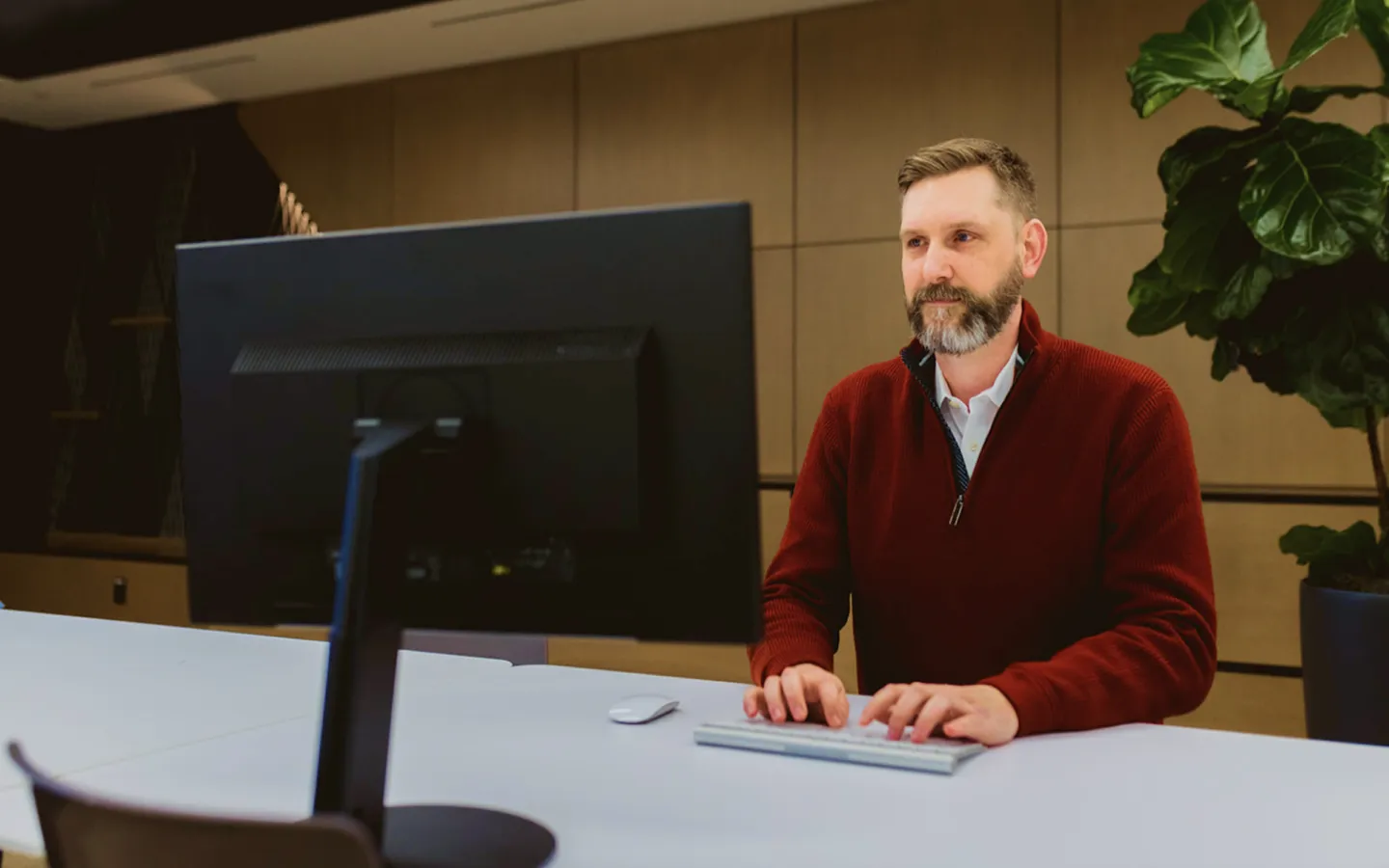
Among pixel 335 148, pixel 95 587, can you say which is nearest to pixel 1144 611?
pixel 335 148

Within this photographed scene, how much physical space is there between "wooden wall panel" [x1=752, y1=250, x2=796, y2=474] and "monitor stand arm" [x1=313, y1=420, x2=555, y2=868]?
338 cm

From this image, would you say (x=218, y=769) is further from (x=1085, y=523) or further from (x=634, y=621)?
(x=1085, y=523)

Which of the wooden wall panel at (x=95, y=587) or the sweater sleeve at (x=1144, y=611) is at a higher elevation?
the sweater sleeve at (x=1144, y=611)

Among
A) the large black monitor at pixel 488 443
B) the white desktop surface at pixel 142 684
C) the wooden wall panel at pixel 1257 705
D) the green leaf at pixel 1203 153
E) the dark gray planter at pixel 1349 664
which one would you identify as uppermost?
the green leaf at pixel 1203 153

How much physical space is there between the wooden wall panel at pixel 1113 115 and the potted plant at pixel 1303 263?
112 centimetres

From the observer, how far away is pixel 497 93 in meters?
4.96

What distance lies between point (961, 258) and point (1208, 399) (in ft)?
7.55

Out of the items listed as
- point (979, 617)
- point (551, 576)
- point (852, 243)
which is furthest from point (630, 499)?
point (852, 243)

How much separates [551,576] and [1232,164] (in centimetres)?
222

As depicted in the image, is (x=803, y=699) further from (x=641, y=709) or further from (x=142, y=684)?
(x=142, y=684)

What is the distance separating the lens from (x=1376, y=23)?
251cm

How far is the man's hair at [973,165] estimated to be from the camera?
1786 millimetres

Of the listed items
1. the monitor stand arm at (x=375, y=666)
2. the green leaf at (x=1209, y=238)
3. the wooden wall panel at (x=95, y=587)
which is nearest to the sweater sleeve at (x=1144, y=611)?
the monitor stand arm at (x=375, y=666)

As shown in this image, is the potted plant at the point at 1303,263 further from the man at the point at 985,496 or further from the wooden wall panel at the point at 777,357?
the wooden wall panel at the point at 777,357
